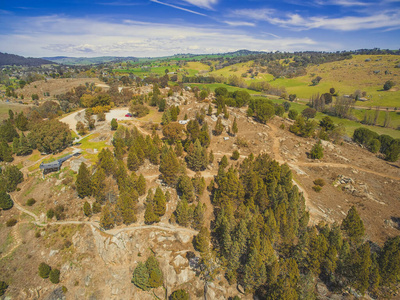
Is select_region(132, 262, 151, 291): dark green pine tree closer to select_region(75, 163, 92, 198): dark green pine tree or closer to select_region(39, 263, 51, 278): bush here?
select_region(39, 263, 51, 278): bush

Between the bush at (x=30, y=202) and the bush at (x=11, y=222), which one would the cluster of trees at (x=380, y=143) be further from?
the bush at (x=11, y=222)

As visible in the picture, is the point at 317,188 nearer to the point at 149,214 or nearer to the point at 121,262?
the point at 149,214

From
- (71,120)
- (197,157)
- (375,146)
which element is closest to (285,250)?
(197,157)

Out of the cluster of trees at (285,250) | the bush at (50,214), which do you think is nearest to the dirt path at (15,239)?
the bush at (50,214)

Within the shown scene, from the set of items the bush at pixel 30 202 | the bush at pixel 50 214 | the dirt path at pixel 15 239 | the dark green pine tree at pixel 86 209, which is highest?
the dark green pine tree at pixel 86 209

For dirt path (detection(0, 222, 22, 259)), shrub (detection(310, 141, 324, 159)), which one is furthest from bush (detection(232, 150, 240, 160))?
dirt path (detection(0, 222, 22, 259))

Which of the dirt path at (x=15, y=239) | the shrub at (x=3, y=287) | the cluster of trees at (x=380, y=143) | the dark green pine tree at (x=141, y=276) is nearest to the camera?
the dark green pine tree at (x=141, y=276)
